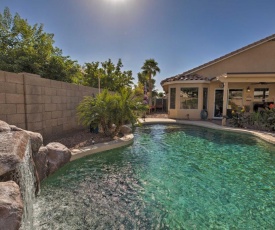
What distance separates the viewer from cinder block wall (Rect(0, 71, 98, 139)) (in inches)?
200

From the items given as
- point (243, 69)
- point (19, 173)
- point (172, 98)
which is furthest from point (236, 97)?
point (19, 173)

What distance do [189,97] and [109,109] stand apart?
997 centimetres

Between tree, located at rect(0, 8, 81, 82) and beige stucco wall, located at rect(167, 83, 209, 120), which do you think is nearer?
tree, located at rect(0, 8, 81, 82)

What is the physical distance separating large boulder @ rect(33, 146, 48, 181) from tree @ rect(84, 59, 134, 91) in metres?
13.0

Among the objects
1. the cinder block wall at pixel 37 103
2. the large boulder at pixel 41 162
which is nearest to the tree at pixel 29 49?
the cinder block wall at pixel 37 103

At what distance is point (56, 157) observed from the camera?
195 inches

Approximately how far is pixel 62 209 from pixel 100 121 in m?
4.84

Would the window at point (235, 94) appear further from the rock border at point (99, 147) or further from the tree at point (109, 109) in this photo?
the rock border at point (99, 147)

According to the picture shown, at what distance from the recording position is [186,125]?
13.1 m

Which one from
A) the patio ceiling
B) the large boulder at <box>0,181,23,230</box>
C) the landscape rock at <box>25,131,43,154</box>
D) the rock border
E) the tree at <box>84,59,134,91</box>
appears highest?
the tree at <box>84,59,134,91</box>

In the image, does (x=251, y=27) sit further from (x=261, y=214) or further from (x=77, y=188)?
(x=77, y=188)

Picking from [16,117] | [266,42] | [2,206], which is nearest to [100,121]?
[16,117]

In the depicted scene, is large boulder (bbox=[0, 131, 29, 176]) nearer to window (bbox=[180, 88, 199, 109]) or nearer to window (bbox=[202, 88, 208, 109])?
window (bbox=[180, 88, 199, 109])

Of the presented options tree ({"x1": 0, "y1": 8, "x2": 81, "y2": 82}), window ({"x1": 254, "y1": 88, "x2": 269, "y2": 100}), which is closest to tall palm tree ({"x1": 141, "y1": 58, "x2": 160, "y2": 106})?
window ({"x1": 254, "y1": 88, "x2": 269, "y2": 100})
